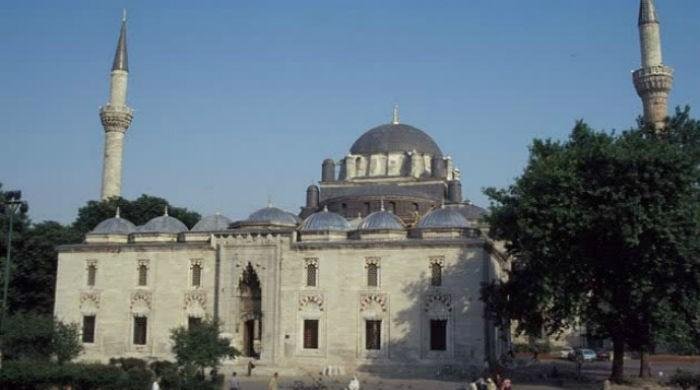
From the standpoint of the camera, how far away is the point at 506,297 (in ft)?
85.6

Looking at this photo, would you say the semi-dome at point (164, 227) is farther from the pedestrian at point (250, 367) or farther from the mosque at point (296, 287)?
the pedestrian at point (250, 367)

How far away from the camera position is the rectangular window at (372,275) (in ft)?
97.0

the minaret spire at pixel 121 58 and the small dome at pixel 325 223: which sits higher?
the minaret spire at pixel 121 58

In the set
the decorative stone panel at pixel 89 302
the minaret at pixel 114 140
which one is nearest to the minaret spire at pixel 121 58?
the minaret at pixel 114 140

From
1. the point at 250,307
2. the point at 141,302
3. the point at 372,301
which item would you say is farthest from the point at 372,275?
the point at 141,302

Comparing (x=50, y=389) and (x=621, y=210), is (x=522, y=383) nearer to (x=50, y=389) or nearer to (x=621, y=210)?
(x=621, y=210)

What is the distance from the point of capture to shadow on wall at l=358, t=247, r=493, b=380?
27.9 metres

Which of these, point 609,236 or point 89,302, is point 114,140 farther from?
point 609,236

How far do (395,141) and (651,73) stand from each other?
49.5 feet

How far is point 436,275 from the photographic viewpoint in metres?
28.9

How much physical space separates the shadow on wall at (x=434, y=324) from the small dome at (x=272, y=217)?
262 inches

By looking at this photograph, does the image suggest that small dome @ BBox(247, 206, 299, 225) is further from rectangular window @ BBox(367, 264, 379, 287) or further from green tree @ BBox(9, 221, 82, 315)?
green tree @ BBox(9, 221, 82, 315)

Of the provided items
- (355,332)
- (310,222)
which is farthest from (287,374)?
(310,222)

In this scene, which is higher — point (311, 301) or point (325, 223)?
point (325, 223)
